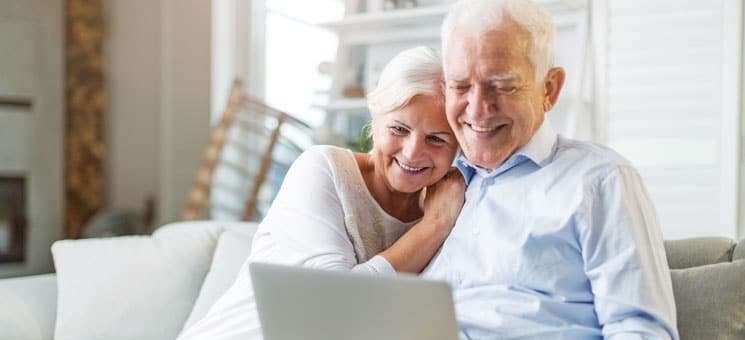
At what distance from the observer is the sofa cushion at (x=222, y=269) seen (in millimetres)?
2205

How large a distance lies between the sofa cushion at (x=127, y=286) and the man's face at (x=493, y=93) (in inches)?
45.1

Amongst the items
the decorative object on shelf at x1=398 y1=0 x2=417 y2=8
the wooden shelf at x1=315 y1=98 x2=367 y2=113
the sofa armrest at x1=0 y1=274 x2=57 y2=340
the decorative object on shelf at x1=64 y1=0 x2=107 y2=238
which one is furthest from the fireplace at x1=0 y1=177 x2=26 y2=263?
the sofa armrest at x1=0 y1=274 x2=57 y2=340

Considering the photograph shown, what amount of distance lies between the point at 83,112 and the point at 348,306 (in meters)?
4.39

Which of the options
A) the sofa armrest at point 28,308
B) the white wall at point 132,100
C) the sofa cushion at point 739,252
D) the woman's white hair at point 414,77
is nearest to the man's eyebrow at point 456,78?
the woman's white hair at point 414,77

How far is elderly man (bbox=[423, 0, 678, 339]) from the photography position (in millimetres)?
1282

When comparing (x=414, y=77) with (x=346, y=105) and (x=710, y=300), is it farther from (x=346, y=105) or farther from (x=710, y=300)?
(x=346, y=105)

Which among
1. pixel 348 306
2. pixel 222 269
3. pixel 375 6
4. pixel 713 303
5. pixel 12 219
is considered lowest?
pixel 12 219

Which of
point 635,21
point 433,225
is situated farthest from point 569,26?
point 433,225

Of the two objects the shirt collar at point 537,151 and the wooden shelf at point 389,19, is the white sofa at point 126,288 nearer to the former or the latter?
the shirt collar at point 537,151

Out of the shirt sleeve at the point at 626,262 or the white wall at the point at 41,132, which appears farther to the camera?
the white wall at the point at 41,132

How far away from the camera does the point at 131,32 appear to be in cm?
506

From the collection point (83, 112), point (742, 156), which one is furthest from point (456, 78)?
point (83, 112)

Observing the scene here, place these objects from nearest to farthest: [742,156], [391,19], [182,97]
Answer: [742,156]
[391,19]
[182,97]

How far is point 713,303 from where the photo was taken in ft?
5.13
